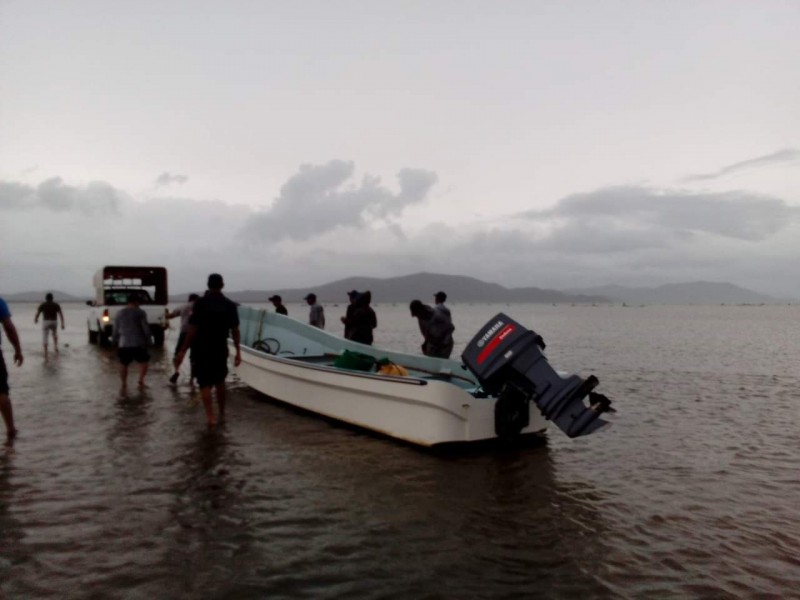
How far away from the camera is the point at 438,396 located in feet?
22.8

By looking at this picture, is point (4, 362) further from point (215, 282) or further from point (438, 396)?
point (438, 396)

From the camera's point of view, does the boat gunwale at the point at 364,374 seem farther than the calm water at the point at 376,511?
Yes

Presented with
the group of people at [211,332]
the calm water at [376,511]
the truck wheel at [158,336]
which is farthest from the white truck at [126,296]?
the calm water at [376,511]

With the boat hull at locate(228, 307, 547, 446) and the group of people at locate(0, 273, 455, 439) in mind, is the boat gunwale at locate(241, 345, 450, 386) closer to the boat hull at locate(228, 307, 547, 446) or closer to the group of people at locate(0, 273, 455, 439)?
the boat hull at locate(228, 307, 547, 446)

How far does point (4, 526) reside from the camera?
4.78 metres

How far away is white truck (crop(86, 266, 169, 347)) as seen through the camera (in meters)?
20.1

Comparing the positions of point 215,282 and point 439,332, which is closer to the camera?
point 215,282

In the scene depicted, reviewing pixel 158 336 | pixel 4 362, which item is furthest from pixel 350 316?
pixel 158 336

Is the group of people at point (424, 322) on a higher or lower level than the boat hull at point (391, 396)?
higher

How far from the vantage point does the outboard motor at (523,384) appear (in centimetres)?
633

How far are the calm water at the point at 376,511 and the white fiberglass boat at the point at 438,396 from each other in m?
0.32

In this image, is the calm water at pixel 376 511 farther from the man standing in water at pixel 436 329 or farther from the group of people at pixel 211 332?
the man standing in water at pixel 436 329

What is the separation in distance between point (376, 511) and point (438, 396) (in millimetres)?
1902

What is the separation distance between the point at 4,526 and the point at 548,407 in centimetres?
517
